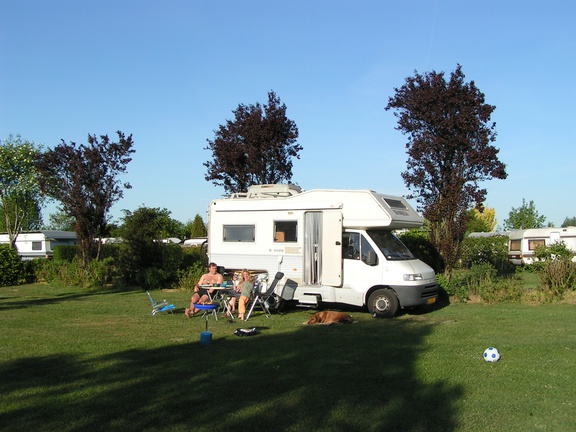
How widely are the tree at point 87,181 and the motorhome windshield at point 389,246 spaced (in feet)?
38.0

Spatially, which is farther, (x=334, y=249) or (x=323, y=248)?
(x=323, y=248)

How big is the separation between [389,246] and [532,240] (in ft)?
55.4

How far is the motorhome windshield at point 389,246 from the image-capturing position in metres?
12.2

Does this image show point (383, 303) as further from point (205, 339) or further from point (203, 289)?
point (205, 339)

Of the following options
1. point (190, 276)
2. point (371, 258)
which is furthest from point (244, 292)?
point (190, 276)

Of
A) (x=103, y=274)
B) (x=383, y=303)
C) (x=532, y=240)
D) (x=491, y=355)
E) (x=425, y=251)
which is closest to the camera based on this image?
(x=491, y=355)

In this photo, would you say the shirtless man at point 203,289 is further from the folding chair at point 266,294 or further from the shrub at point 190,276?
the shrub at point 190,276

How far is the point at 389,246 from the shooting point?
12.5 meters

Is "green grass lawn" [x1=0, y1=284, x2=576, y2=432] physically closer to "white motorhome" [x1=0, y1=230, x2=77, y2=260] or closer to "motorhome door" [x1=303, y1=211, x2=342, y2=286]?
"motorhome door" [x1=303, y1=211, x2=342, y2=286]

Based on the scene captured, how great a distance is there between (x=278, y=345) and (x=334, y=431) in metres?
3.76

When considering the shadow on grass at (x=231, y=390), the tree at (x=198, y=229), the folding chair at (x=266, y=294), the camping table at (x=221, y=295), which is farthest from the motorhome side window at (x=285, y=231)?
the tree at (x=198, y=229)

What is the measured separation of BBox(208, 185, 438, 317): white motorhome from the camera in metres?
12.0

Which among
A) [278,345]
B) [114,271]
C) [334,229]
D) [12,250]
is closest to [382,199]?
[334,229]

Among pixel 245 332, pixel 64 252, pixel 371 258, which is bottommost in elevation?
pixel 245 332
